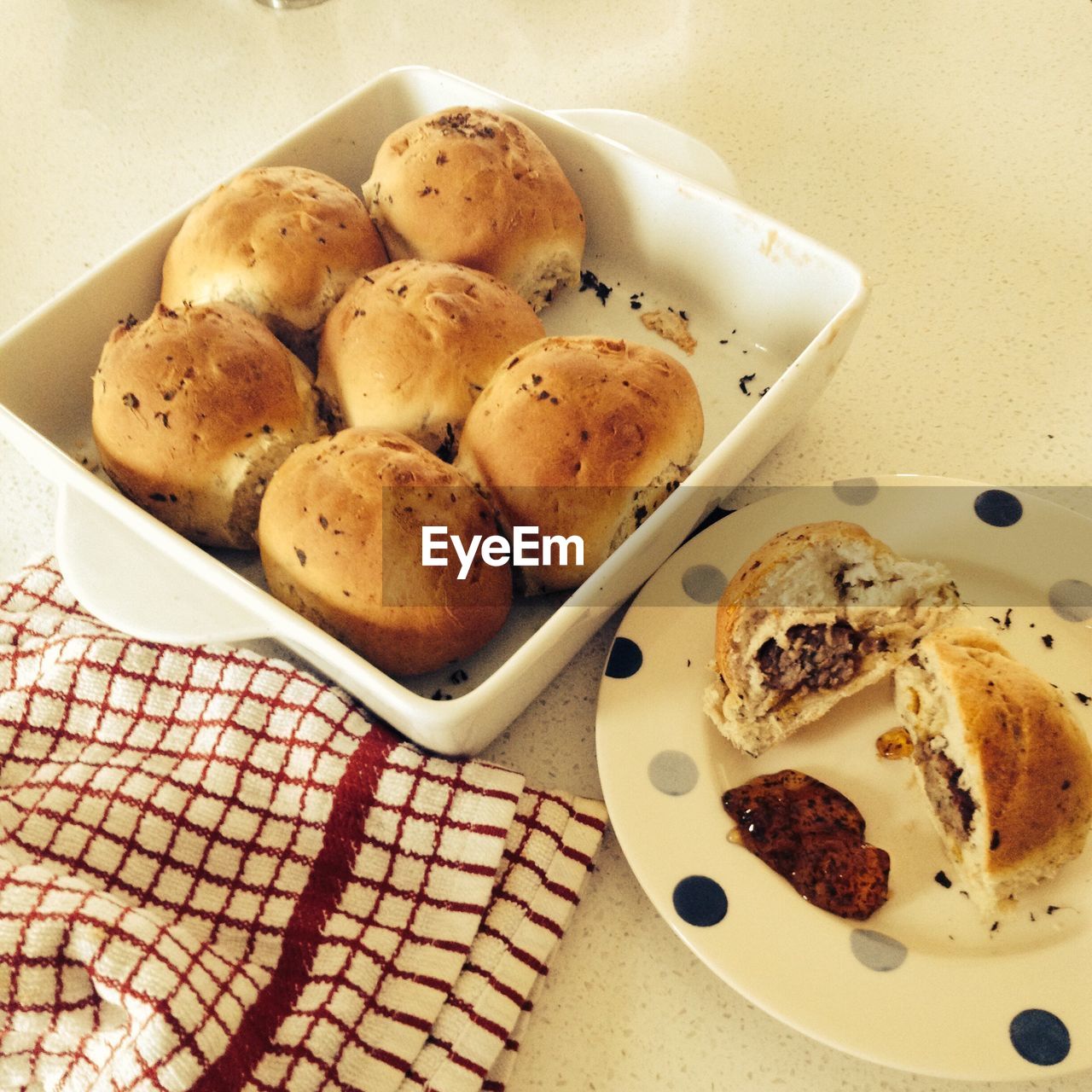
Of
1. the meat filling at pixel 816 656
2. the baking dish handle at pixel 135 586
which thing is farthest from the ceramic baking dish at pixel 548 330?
the meat filling at pixel 816 656

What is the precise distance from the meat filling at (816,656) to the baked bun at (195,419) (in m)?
0.39

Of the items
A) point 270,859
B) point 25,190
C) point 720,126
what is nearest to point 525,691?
point 270,859

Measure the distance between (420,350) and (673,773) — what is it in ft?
1.17

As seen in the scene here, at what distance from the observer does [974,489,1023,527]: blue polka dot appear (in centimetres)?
71

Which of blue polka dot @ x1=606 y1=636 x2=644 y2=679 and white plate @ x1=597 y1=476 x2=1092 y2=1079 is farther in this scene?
blue polka dot @ x1=606 y1=636 x2=644 y2=679

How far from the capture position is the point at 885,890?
0.58 meters

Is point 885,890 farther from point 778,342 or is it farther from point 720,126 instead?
point 720,126

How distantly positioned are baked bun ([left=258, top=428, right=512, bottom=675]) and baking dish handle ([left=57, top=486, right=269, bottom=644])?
0.05m

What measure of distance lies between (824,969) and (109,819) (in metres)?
0.44

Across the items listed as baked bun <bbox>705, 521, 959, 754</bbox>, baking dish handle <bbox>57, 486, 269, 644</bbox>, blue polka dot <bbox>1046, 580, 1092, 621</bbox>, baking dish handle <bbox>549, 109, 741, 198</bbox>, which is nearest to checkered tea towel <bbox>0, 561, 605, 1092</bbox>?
baking dish handle <bbox>57, 486, 269, 644</bbox>

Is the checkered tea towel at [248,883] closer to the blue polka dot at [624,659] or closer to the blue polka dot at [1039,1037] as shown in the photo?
the blue polka dot at [624,659]

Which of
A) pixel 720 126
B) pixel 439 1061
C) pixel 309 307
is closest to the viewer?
pixel 439 1061

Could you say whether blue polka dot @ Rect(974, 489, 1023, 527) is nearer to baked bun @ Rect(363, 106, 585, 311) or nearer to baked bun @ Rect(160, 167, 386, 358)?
baked bun @ Rect(363, 106, 585, 311)

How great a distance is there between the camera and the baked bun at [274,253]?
785 millimetres
